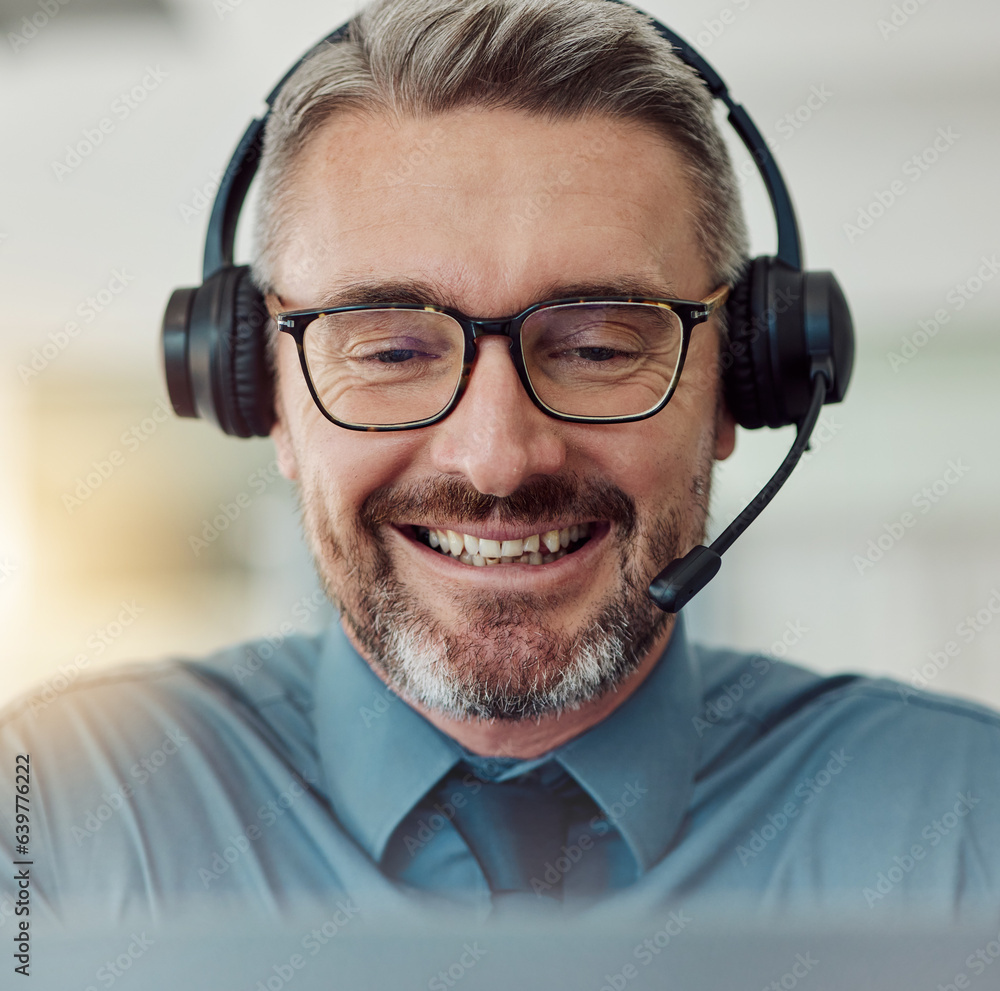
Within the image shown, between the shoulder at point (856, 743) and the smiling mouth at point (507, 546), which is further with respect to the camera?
the shoulder at point (856, 743)

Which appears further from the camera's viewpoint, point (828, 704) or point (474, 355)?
point (828, 704)

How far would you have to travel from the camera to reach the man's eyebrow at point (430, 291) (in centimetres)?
86

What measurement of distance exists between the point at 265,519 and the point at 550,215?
7.58 ft

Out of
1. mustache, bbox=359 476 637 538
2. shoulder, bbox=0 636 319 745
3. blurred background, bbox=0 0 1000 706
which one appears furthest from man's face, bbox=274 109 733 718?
blurred background, bbox=0 0 1000 706

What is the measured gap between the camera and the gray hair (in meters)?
0.91

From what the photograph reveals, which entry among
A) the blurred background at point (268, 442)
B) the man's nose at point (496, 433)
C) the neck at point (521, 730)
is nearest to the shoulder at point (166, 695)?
the neck at point (521, 730)

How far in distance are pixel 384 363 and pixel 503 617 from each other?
300 mm

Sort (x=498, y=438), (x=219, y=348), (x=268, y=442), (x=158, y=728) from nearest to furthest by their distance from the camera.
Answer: (x=498, y=438) < (x=219, y=348) < (x=158, y=728) < (x=268, y=442)

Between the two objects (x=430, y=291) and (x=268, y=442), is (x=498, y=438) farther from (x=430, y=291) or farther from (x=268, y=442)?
(x=268, y=442)

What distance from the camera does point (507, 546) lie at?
2.94 feet

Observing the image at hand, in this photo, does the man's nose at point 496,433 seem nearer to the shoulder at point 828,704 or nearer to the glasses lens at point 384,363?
the glasses lens at point 384,363

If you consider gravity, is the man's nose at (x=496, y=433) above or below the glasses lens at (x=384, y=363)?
below

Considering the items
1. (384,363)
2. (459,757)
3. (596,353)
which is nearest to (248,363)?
(384,363)

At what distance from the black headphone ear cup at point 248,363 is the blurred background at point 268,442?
1.04 m
